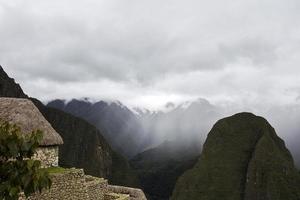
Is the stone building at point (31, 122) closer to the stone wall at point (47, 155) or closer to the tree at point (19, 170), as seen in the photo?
the stone wall at point (47, 155)

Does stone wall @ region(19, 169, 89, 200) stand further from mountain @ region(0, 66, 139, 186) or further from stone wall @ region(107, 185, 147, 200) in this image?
mountain @ region(0, 66, 139, 186)

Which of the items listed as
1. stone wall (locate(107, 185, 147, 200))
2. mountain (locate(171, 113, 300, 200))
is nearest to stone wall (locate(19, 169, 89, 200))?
stone wall (locate(107, 185, 147, 200))

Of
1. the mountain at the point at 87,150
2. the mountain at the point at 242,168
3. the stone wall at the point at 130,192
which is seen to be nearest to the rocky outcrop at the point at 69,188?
the stone wall at the point at 130,192

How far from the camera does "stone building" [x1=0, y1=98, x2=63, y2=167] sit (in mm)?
19406

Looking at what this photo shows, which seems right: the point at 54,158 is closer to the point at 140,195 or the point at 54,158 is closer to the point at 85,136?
the point at 140,195

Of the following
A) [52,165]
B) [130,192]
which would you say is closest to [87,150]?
[130,192]

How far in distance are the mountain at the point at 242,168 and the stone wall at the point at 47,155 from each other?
134 metres

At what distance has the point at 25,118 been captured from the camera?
20.0 metres

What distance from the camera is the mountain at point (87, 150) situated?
551ft

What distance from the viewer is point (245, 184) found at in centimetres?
16175

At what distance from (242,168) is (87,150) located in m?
56.0

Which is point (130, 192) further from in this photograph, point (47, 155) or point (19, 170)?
point (19, 170)

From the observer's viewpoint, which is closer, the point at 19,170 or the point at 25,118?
the point at 19,170

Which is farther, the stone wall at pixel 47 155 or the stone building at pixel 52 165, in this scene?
the stone wall at pixel 47 155
